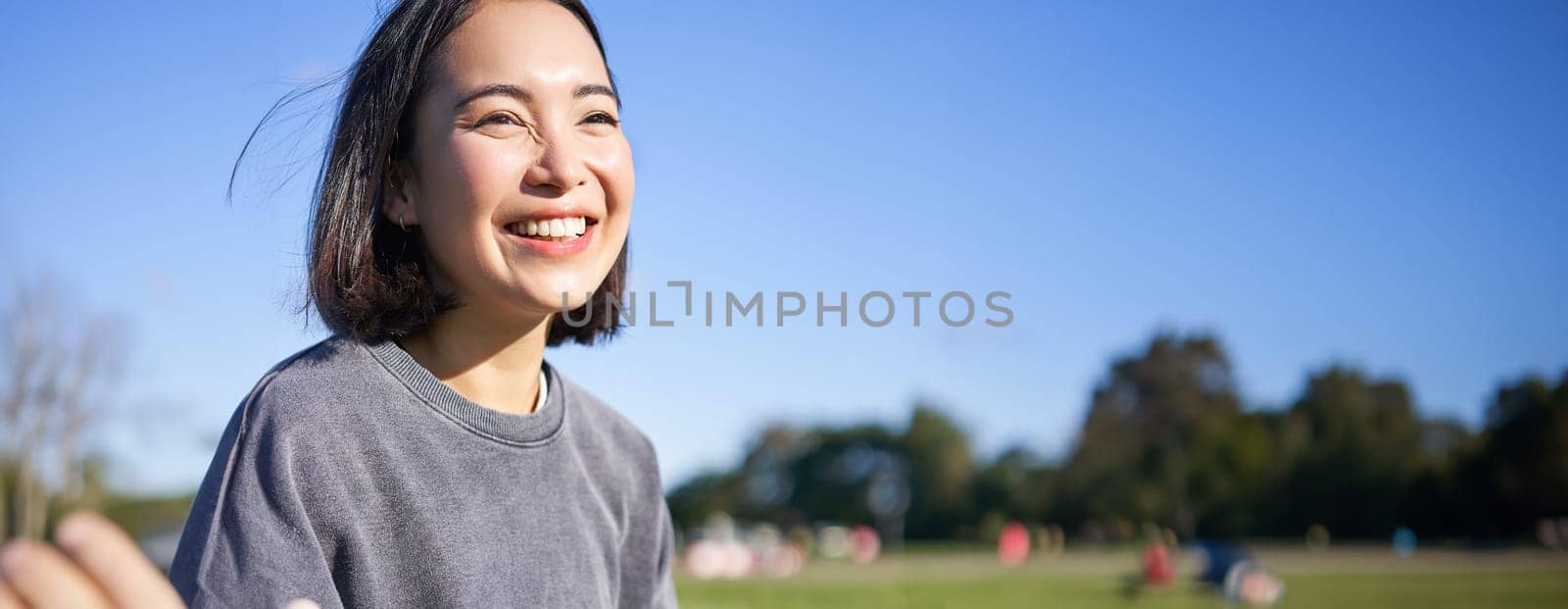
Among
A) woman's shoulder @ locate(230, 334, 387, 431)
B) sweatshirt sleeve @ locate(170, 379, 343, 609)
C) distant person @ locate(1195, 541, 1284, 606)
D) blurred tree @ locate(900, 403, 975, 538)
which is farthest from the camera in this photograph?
blurred tree @ locate(900, 403, 975, 538)

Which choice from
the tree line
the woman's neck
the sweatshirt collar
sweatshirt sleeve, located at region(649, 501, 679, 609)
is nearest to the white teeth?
the woman's neck

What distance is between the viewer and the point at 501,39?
203 cm

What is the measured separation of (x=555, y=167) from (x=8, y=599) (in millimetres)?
1329

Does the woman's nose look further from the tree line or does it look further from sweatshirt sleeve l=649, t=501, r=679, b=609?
the tree line

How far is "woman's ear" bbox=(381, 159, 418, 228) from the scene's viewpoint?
6.79ft

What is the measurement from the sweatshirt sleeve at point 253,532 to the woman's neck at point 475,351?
388 mm

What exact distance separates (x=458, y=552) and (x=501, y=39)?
33.2 inches

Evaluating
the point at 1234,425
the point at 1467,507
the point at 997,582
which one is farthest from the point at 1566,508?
the point at 997,582

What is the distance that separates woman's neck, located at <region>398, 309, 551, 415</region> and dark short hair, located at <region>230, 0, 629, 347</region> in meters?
0.04

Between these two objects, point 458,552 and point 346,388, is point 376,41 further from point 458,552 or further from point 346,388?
point 458,552

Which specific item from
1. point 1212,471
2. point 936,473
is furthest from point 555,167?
point 936,473

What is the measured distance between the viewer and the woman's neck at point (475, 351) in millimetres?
2088

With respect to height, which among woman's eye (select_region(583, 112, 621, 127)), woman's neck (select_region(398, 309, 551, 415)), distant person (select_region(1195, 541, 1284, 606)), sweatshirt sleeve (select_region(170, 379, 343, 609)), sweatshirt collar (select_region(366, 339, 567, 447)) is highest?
woman's eye (select_region(583, 112, 621, 127))

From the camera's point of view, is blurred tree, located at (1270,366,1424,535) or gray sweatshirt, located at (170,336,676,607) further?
blurred tree, located at (1270,366,1424,535)
